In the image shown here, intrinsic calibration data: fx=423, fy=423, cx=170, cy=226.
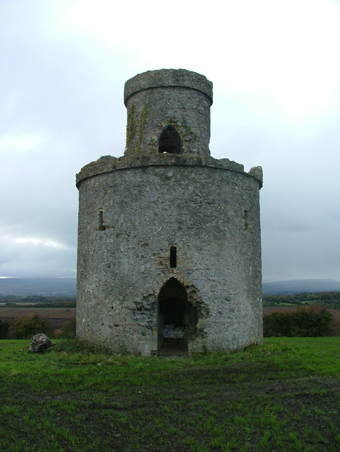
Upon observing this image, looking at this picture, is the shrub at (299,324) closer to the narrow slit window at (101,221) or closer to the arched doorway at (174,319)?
the arched doorway at (174,319)

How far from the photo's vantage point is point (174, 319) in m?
15.2

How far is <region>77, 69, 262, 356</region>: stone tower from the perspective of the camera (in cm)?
1240

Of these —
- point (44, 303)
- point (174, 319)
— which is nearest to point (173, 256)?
point (174, 319)

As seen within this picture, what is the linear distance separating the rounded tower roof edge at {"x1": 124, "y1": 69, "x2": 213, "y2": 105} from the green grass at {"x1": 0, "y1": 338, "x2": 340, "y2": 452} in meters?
9.03

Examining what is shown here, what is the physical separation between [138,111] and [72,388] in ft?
Result: 31.7

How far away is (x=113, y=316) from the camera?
12617mm

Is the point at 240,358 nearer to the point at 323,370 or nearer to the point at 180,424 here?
the point at 323,370

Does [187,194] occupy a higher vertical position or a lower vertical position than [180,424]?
higher

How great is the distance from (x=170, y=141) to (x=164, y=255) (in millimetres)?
5242

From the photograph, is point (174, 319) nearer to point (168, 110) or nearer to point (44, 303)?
point (168, 110)

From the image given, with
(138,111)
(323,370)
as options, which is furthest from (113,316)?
(138,111)

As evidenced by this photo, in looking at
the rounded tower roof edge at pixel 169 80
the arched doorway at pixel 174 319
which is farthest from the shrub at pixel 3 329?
the rounded tower roof edge at pixel 169 80

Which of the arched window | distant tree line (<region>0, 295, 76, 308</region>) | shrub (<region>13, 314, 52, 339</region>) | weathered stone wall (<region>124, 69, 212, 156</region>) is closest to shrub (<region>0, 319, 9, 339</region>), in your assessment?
shrub (<region>13, 314, 52, 339</region>)

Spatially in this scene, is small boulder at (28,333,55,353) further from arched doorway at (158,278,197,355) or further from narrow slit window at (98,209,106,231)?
narrow slit window at (98,209,106,231)
